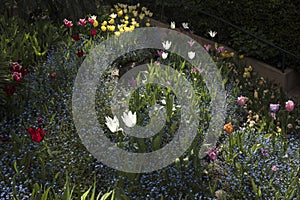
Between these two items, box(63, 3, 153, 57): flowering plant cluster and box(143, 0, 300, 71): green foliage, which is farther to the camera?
box(143, 0, 300, 71): green foliage

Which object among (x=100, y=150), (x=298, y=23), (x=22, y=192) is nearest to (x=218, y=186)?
(x=100, y=150)

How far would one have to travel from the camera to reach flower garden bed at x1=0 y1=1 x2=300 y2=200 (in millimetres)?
2809

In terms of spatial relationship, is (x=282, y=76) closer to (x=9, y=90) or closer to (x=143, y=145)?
(x=143, y=145)

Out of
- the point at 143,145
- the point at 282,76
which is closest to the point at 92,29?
the point at 282,76

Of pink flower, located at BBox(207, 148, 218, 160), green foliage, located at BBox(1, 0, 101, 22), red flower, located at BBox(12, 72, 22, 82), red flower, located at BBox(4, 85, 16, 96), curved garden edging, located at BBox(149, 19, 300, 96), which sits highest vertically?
green foliage, located at BBox(1, 0, 101, 22)

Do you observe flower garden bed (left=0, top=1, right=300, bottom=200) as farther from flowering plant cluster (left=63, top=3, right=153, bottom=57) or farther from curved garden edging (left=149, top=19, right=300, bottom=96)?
curved garden edging (left=149, top=19, right=300, bottom=96)

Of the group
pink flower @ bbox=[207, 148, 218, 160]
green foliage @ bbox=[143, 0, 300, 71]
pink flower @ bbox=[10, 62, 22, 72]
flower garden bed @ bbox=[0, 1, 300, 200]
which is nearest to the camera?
flower garden bed @ bbox=[0, 1, 300, 200]

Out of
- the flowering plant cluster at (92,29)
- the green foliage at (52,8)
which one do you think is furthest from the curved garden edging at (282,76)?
the green foliage at (52,8)

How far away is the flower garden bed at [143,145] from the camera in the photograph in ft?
9.21

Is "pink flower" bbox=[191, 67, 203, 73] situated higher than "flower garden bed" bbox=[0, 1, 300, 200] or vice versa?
"pink flower" bbox=[191, 67, 203, 73]

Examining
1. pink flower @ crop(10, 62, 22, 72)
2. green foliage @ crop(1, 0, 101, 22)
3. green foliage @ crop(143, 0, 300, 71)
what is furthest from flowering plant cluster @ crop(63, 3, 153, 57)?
green foliage @ crop(143, 0, 300, 71)

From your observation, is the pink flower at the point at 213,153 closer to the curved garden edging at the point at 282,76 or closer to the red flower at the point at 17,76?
the red flower at the point at 17,76

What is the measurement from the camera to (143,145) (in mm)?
3035

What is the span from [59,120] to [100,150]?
18.9 inches
